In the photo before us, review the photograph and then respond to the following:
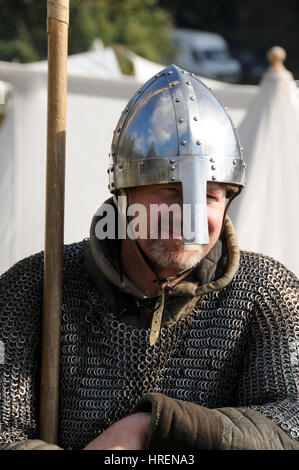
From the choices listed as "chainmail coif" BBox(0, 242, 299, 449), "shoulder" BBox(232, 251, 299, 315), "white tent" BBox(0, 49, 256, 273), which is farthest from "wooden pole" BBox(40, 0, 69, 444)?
"white tent" BBox(0, 49, 256, 273)

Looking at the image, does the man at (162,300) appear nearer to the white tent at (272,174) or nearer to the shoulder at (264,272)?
the shoulder at (264,272)

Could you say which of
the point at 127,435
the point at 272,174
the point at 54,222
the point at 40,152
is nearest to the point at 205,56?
the point at 40,152

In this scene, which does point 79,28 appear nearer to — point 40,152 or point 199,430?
point 40,152

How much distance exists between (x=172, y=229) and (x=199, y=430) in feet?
2.01

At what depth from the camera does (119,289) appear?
2783mm

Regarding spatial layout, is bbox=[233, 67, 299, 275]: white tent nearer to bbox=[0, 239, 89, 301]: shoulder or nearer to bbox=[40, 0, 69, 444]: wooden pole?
bbox=[0, 239, 89, 301]: shoulder

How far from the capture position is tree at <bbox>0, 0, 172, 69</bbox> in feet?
48.2

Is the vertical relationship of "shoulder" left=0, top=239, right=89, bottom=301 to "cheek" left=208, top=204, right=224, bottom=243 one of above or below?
below

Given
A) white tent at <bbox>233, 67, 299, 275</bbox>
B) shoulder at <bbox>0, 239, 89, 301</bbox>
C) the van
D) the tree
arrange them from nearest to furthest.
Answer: shoulder at <bbox>0, 239, 89, 301</bbox> < white tent at <bbox>233, 67, 299, 275</bbox> < the tree < the van

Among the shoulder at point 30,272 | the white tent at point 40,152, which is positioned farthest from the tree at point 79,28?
the shoulder at point 30,272

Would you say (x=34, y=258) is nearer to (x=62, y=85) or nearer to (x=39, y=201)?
(x=62, y=85)

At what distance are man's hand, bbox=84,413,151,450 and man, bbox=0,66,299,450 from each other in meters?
0.29

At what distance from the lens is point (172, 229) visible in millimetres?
2564

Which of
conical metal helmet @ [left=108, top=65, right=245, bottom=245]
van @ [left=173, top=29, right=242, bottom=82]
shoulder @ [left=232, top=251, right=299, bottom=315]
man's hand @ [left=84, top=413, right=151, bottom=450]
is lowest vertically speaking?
man's hand @ [left=84, top=413, right=151, bottom=450]
